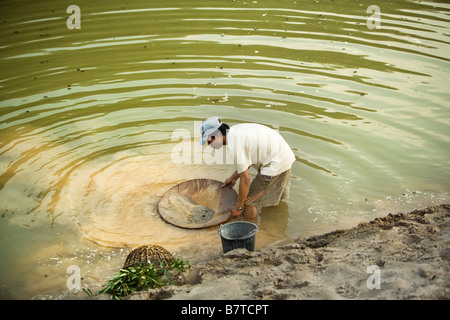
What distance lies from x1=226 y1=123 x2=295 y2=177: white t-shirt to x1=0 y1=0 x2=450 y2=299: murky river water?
96cm

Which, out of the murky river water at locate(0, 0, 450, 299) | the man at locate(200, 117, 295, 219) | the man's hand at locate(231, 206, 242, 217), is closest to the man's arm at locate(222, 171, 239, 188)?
the man at locate(200, 117, 295, 219)

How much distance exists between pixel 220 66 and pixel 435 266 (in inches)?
297

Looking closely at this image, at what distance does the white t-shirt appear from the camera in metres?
5.55

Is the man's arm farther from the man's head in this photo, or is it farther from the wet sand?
the wet sand

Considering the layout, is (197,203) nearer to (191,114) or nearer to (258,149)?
(258,149)

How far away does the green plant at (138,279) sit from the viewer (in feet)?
15.3

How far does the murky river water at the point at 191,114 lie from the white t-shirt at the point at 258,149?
96 cm

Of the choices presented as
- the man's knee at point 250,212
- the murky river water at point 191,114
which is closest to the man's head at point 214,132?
the man's knee at point 250,212

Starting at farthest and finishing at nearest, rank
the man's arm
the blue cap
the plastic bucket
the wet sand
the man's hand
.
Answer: the man's arm → the man's hand → the blue cap → the plastic bucket → the wet sand

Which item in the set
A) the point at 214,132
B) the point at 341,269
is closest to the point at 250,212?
the point at 214,132

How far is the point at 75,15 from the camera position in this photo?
13.8 meters

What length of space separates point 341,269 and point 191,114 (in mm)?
5212

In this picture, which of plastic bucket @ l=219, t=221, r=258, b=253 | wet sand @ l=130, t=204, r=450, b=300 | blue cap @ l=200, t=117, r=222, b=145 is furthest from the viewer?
blue cap @ l=200, t=117, r=222, b=145
